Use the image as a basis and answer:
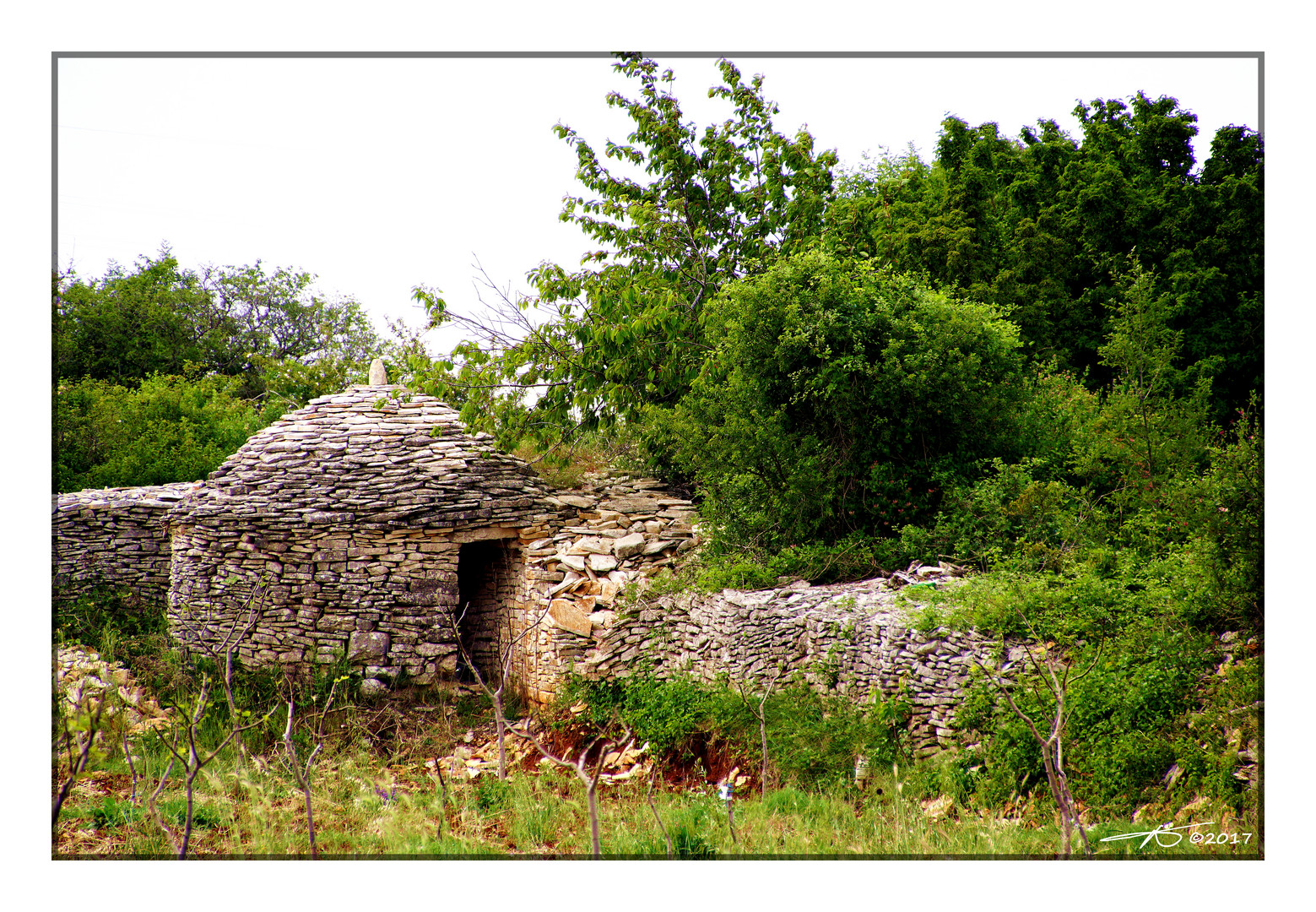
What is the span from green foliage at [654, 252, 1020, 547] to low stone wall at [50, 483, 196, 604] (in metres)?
7.14

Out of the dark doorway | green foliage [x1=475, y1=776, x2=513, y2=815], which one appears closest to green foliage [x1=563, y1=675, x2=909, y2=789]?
green foliage [x1=475, y1=776, x2=513, y2=815]

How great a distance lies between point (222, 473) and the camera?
8898 millimetres

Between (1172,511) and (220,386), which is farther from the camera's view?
(220,386)

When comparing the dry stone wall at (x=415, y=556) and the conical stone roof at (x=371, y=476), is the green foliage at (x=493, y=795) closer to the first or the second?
the dry stone wall at (x=415, y=556)

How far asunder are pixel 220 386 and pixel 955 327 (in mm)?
14922

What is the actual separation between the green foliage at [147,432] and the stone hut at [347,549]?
256cm

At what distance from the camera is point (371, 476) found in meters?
8.42

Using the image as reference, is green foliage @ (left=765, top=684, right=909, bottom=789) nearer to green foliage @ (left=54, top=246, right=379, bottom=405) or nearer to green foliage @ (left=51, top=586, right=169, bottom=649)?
green foliage @ (left=51, top=586, right=169, bottom=649)

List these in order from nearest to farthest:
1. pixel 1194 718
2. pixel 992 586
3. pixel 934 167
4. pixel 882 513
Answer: pixel 1194 718, pixel 992 586, pixel 882 513, pixel 934 167

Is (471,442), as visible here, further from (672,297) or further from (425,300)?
(672,297)

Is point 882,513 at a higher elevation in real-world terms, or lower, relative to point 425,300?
lower

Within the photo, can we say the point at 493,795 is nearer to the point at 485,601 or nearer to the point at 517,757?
the point at 517,757

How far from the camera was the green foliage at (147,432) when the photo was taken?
34.8 feet

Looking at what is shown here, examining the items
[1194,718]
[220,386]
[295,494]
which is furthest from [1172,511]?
[220,386]
